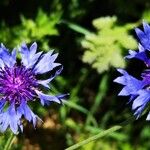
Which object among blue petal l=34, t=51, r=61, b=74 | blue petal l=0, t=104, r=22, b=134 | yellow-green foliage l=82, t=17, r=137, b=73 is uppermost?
yellow-green foliage l=82, t=17, r=137, b=73

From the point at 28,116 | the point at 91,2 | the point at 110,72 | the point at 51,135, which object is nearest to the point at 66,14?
the point at 91,2

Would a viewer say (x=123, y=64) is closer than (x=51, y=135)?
Yes

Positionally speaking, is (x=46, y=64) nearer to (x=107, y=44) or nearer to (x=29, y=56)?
(x=29, y=56)

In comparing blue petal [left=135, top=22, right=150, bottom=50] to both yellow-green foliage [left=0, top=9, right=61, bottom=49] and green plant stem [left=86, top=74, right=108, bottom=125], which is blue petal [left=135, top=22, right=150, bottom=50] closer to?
yellow-green foliage [left=0, top=9, right=61, bottom=49]

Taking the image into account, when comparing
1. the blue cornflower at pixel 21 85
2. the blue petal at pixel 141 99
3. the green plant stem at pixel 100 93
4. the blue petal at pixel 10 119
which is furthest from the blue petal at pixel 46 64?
the green plant stem at pixel 100 93

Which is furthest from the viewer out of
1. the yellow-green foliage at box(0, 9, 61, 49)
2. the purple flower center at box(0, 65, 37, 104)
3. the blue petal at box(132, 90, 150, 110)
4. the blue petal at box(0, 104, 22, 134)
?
the yellow-green foliage at box(0, 9, 61, 49)

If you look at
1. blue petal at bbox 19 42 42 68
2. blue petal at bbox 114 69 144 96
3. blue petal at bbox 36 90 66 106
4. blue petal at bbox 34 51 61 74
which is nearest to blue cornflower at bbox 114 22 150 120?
blue petal at bbox 114 69 144 96

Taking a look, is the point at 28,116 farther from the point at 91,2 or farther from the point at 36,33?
the point at 91,2

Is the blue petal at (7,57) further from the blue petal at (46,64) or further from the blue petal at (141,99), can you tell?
the blue petal at (141,99)
